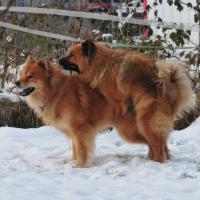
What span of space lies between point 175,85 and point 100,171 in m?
1.23

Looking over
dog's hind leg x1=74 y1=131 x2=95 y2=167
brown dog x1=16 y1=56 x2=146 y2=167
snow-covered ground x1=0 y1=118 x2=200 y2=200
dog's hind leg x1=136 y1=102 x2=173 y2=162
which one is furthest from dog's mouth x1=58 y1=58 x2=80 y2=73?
snow-covered ground x1=0 y1=118 x2=200 y2=200

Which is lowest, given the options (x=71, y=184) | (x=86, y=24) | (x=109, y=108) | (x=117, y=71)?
(x=71, y=184)

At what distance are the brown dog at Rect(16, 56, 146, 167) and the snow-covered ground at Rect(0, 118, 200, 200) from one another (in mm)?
273

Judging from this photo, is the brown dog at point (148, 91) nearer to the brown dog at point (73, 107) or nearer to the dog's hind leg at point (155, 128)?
the dog's hind leg at point (155, 128)

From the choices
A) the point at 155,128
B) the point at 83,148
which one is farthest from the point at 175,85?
the point at 83,148

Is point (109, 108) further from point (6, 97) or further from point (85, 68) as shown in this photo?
point (6, 97)

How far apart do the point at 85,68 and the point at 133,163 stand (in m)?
1.23

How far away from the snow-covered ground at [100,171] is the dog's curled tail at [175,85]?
63cm

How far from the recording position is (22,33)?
9406 mm

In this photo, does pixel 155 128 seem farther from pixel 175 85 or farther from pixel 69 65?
pixel 69 65

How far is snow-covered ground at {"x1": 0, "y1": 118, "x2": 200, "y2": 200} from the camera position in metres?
4.32

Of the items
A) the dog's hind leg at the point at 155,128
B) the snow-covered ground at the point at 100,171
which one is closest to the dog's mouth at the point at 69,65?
the dog's hind leg at the point at 155,128

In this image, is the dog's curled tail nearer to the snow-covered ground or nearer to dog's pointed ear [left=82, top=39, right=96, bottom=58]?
the snow-covered ground

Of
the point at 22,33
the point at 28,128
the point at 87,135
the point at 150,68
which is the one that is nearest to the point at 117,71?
the point at 150,68
